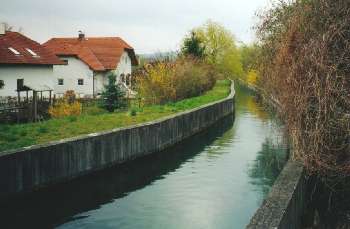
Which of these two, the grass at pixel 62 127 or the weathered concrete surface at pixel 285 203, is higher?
the grass at pixel 62 127

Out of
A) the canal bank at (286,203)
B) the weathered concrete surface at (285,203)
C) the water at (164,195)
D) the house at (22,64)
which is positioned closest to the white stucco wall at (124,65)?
the house at (22,64)

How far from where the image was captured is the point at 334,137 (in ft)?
30.3

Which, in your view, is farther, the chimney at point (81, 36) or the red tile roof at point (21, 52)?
the chimney at point (81, 36)

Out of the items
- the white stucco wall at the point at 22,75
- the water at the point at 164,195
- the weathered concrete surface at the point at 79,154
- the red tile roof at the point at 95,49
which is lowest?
the water at the point at 164,195

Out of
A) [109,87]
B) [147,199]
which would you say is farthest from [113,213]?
[109,87]

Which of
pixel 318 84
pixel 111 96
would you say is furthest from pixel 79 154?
pixel 111 96

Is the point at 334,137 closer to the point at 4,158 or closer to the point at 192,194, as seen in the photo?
the point at 192,194

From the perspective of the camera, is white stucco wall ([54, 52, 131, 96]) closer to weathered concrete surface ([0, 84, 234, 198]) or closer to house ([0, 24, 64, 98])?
house ([0, 24, 64, 98])

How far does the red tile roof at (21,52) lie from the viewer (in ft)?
124

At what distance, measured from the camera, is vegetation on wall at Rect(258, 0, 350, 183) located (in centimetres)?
871

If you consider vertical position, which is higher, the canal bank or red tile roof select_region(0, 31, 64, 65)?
red tile roof select_region(0, 31, 64, 65)

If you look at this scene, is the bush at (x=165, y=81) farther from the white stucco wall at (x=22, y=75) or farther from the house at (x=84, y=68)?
the house at (x=84, y=68)

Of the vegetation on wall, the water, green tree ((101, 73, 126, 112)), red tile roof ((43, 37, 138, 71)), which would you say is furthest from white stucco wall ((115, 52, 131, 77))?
the vegetation on wall

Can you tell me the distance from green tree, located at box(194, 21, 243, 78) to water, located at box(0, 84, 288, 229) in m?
61.7
